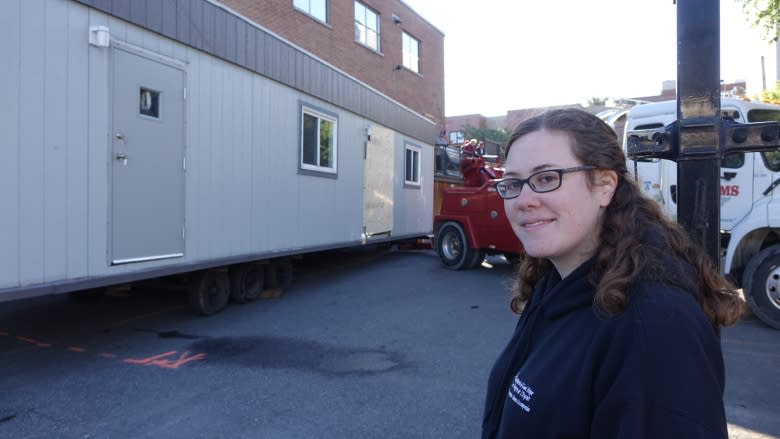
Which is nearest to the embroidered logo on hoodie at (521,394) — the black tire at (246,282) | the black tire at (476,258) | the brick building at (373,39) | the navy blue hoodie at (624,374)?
the navy blue hoodie at (624,374)

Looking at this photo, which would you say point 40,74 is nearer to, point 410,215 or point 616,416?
point 616,416

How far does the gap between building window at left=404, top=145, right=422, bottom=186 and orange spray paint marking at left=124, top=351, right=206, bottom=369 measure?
8.37 m

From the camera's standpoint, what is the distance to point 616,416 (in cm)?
111

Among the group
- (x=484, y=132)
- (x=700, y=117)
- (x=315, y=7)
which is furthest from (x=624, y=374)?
(x=484, y=132)

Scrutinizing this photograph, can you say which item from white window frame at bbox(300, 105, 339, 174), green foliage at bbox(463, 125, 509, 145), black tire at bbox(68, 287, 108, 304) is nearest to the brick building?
white window frame at bbox(300, 105, 339, 174)

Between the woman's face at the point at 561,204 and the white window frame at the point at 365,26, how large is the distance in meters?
17.0

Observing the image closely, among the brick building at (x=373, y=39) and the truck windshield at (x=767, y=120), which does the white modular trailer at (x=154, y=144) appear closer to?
the brick building at (x=373, y=39)

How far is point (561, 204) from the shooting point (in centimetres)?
153

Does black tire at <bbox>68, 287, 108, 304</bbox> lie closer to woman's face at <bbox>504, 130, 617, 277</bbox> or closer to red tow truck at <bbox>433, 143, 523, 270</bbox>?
red tow truck at <bbox>433, 143, 523, 270</bbox>

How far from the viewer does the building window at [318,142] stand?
8766 mm

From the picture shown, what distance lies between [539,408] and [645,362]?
31 cm

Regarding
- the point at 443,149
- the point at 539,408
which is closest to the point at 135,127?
the point at 539,408

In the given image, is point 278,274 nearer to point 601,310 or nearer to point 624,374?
point 601,310

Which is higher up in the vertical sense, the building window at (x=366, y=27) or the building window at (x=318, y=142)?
the building window at (x=366, y=27)
